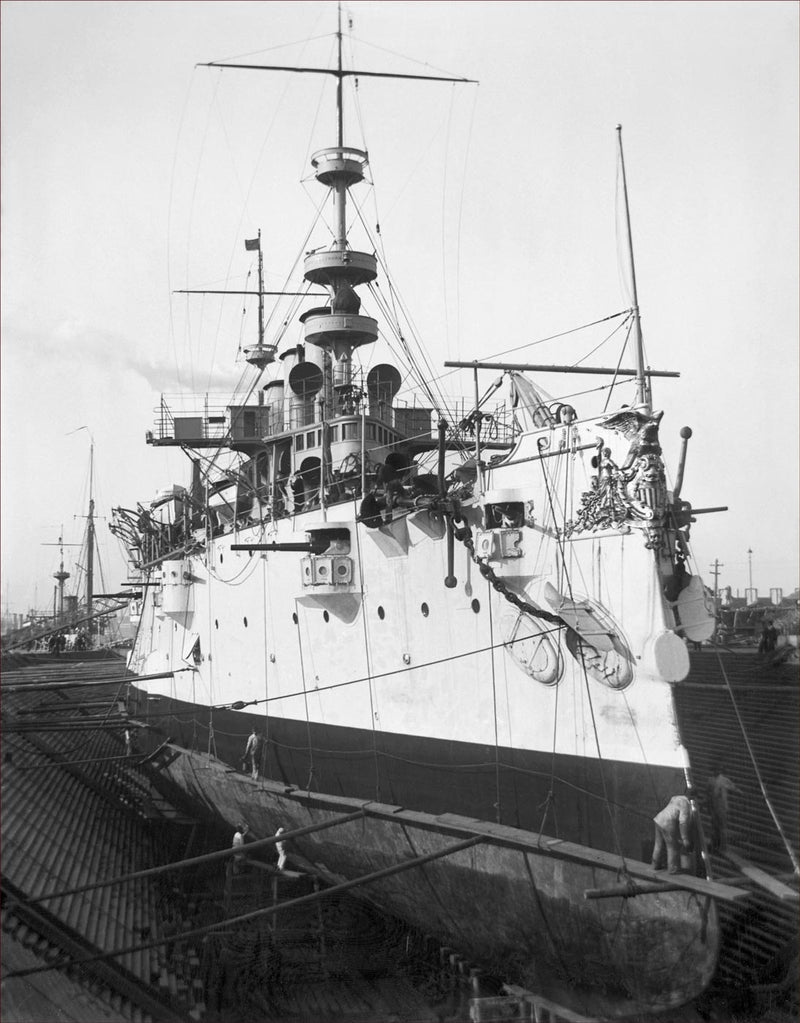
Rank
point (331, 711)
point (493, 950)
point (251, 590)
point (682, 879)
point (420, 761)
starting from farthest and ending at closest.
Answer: point (251, 590), point (331, 711), point (420, 761), point (493, 950), point (682, 879)

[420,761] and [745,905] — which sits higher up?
[420,761]

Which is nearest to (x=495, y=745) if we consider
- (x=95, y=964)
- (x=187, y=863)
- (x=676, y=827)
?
(x=676, y=827)

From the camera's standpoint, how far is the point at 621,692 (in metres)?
10.9

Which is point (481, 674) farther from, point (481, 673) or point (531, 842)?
point (531, 842)

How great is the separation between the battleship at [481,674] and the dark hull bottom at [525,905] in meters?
0.03

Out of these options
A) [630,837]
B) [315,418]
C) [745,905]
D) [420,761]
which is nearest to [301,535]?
[315,418]

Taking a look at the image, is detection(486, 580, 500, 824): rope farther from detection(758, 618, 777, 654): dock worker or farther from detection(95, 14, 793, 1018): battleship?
detection(758, 618, 777, 654): dock worker

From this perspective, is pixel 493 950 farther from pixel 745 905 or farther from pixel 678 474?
pixel 678 474

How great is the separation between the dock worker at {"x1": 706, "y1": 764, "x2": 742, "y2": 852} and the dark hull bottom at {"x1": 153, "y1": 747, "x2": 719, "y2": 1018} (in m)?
1.11

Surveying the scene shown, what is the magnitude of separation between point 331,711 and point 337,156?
39.1 feet

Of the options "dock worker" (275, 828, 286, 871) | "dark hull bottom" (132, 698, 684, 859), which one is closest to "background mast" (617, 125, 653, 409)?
"dark hull bottom" (132, 698, 684, 859)

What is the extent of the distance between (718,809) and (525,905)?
3.13 metres

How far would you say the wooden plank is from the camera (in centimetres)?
901

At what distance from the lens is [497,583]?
38.9 feet
